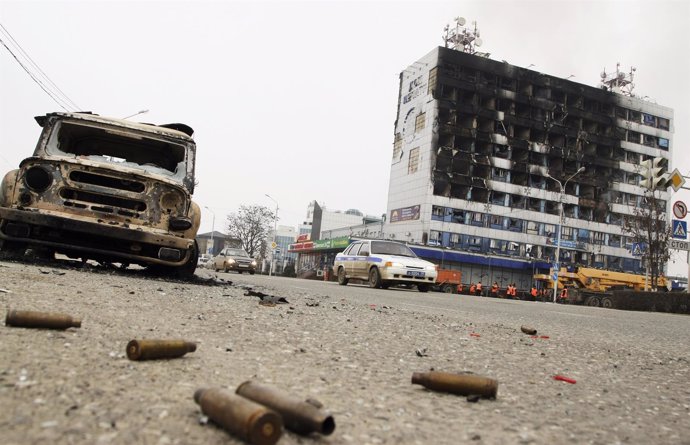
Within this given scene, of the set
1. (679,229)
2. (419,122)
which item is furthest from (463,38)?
(679,229)

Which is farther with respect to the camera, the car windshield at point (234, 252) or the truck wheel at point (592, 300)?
the truck wheel at point (592, 300)

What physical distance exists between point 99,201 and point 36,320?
462 cm

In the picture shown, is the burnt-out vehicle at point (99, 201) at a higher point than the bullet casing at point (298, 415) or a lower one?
higher

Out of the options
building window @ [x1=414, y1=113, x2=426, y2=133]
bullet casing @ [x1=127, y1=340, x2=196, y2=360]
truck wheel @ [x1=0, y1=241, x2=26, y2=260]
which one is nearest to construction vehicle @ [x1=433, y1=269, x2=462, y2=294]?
building window @ [x1=414, y1=113, x2=426, y2=133]

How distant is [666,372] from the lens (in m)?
3.41

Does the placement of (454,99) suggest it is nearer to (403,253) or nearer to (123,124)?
(403,253)

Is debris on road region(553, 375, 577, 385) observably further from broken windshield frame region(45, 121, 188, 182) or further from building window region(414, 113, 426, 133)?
building window region(414, 113, 426, 133)

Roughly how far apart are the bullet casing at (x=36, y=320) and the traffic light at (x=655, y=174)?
16.6m

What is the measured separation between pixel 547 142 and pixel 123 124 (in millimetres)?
65527

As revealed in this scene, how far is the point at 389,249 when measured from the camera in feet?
56.2

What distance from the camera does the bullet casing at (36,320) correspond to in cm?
260

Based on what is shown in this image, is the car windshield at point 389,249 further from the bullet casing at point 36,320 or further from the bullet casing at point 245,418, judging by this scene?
the bullet casing at point 245,418

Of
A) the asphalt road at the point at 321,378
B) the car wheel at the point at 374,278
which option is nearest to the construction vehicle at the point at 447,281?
the car wheel at the point at 374,278

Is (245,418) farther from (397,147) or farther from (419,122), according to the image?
(397,147)
